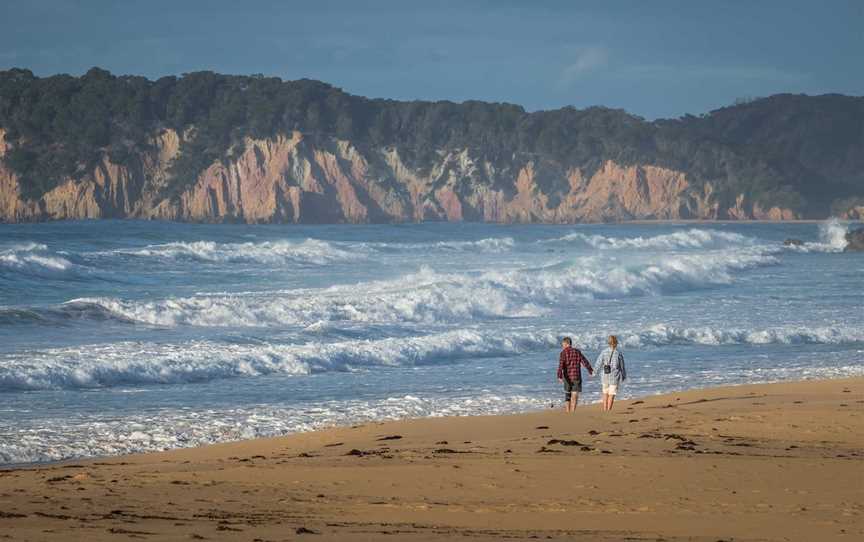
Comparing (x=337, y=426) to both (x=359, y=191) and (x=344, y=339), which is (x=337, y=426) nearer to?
(x=344, y=339)

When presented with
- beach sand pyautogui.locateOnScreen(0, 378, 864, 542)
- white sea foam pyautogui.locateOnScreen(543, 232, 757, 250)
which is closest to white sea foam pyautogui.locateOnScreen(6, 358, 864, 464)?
beach sand pyautogui.locateOnScreen(0, 378, 864, 542)

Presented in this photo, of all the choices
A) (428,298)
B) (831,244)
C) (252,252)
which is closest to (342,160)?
(831,244)

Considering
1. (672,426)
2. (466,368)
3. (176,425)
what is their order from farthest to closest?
→ (466,368) → (176,425) → (672,426)

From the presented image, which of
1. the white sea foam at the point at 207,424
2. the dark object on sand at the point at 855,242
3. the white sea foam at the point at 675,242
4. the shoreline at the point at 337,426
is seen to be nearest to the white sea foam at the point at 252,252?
the white sea foam at the point at 675,242

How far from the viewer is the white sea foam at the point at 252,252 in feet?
151

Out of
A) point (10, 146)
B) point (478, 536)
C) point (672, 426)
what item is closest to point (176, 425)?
point (672, 426)

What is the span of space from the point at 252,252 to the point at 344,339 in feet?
96.6

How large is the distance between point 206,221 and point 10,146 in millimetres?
20040

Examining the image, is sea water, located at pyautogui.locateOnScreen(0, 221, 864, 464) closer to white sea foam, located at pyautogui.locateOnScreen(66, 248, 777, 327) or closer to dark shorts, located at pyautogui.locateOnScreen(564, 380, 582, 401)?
white sea foam, located at pyautogui.locateOnScreen(66, 248, 777, 327)

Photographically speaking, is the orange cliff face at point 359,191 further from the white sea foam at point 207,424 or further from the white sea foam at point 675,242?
the white sea foam at point 207,424

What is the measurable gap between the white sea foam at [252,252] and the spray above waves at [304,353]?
83.9 ft

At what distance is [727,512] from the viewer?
761 cm

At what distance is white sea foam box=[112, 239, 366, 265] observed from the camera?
1816 inches

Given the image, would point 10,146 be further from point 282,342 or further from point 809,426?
point 809,426
